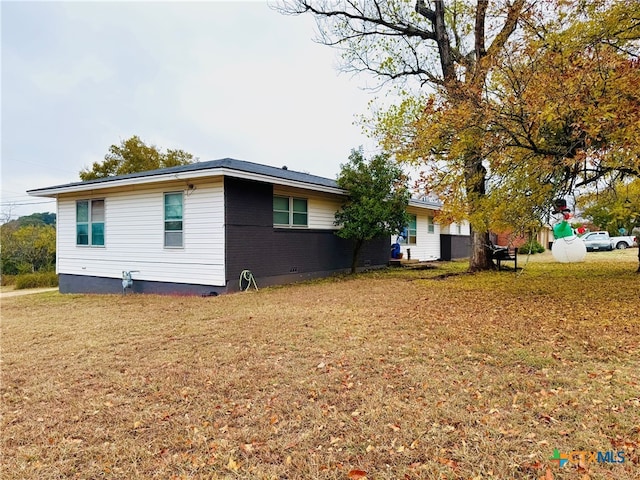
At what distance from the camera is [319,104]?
66.7 ft

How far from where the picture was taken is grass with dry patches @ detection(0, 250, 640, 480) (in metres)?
2.49

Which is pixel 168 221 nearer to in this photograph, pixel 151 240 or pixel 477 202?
pixel 151 240

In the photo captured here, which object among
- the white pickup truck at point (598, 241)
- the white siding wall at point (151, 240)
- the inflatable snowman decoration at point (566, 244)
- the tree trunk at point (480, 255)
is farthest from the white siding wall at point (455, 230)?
the white siding wall at point (151, 240)

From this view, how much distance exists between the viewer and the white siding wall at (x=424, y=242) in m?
19.6

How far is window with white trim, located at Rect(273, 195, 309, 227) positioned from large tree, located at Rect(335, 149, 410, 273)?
130 cm

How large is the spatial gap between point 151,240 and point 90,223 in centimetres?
322

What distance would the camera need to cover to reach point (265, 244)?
432 inches

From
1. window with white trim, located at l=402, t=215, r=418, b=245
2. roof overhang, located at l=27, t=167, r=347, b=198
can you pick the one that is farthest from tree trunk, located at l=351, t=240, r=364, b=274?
window with white trim, located at l=402, t=215, r=418, b=245

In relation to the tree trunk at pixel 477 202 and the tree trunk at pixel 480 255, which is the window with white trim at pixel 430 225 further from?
the tree trunk at pixel 480 255

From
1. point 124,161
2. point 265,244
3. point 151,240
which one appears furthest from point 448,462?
point 124,161

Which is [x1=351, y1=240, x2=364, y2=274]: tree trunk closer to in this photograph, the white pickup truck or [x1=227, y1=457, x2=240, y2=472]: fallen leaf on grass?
[x1=227, y1=457, x2=240, y2=472]: fallen leaf on grass

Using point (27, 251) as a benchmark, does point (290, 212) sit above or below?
above

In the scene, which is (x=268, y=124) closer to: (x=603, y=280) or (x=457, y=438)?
(x=603, y=280)
